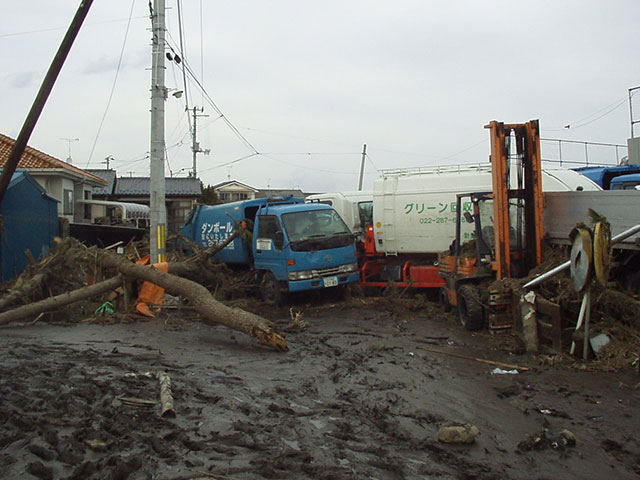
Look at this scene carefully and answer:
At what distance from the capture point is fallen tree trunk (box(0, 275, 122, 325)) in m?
10.9

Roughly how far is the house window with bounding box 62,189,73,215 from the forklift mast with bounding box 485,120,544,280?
2148 centimetres

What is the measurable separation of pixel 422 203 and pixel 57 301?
8262mm

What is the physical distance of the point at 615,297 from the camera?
22.7ft

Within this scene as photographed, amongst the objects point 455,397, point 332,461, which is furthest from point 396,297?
point 332,461

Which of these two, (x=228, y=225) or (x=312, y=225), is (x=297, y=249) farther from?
(x=228, y=225)

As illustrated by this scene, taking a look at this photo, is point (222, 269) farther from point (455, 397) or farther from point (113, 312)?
point (455, 397)

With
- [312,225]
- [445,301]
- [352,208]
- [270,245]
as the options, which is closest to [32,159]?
[352,208]

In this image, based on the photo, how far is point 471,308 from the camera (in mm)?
9141

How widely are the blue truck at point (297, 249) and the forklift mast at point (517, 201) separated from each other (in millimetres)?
4305

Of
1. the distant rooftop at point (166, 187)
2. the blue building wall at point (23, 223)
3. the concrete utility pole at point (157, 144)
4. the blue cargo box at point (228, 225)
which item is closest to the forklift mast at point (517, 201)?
the blue cargo box at point (228, 225)

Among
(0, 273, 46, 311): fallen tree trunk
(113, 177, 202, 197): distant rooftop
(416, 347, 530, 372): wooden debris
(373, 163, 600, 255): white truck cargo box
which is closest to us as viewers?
(416, 347, 530, 372): wooden debris

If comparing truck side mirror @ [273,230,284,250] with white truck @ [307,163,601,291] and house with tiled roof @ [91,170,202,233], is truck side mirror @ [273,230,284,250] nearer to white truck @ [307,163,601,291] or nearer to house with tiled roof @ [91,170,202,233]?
white truck @ [307,163,601,291]

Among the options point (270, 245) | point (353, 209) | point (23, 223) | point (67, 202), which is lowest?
point (270, 245)

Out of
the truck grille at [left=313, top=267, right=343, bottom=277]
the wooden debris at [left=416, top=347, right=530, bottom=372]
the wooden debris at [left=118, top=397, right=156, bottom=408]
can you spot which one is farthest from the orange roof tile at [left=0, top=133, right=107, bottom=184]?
the wooden debris at [left=118, top=397, right=156, bottom=408]
